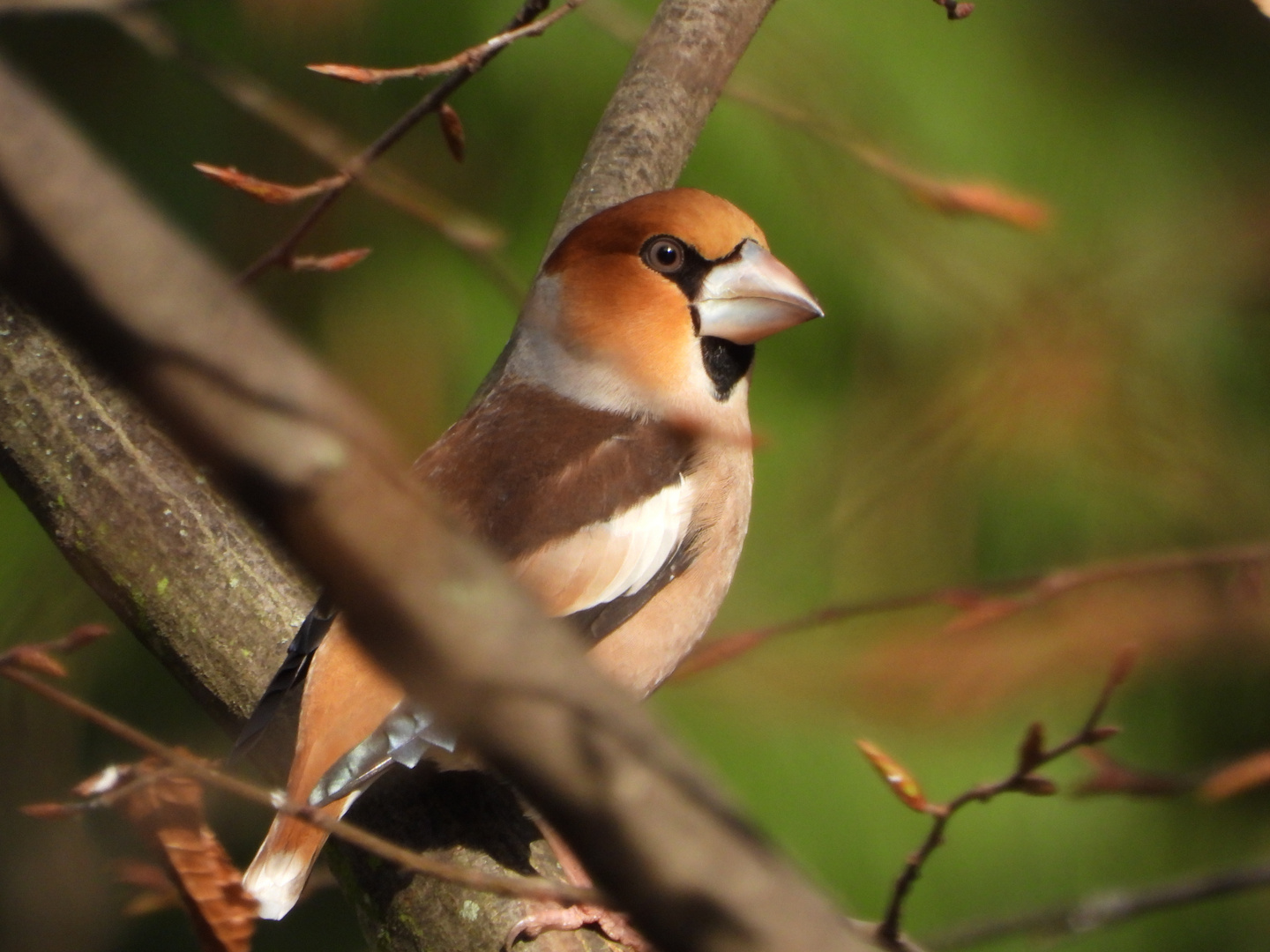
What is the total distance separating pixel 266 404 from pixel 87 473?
144 cm

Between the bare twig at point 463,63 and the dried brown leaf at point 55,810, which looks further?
the bare twig at point 463,63

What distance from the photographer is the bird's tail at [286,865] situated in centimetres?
175

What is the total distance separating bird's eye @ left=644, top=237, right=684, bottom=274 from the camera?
2.27m

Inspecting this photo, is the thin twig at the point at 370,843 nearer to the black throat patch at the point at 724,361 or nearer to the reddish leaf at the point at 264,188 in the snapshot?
the reddish leaf at the point at 264,188

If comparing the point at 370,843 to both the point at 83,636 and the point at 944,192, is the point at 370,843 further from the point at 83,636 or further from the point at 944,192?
the point at 944,192

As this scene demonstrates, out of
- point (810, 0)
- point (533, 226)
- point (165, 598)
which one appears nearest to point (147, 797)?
point (165, 598)

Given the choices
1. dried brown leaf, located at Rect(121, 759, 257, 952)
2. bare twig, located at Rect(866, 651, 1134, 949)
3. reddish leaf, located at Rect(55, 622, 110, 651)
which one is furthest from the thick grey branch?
bare twig, located at Rect(866, 651, 1134, 949)

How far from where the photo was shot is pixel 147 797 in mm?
1687

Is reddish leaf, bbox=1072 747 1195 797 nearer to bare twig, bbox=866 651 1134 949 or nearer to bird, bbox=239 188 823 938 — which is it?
bare twig, bbox=866 651 1134 949

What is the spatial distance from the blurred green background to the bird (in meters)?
0.57

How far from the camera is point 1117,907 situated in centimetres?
116

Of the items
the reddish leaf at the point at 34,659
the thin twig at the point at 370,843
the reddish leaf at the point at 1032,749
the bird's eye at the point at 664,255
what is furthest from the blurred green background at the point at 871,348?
the thin twig at the point at 370,843

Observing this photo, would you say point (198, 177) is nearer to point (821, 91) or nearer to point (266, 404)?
point (821, 91)

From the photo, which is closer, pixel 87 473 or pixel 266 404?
pixel 266 404
